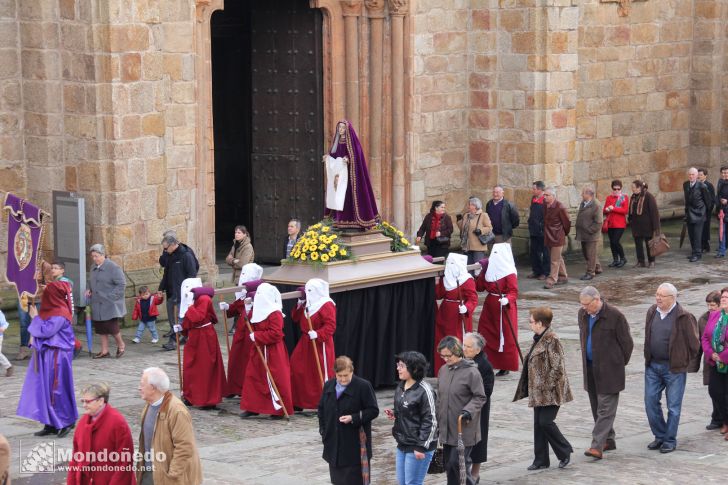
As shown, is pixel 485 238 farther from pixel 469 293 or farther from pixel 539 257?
pixel 469 293

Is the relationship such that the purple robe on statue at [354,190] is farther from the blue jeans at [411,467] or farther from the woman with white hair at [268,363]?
the blue jeans at [411,467]

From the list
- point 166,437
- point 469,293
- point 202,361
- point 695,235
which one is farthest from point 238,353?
point 695,235

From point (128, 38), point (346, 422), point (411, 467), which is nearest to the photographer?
point (346, 422)

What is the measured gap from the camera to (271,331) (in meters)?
15.3

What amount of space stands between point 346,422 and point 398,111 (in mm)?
11971

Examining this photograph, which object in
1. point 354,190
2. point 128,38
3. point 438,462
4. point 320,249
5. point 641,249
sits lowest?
point 438,462

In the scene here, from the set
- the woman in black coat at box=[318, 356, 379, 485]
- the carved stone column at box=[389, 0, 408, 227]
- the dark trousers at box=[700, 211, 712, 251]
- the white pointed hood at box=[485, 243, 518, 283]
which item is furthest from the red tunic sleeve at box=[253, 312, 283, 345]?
the dark trousers at box=[700, 211, 712, 251]

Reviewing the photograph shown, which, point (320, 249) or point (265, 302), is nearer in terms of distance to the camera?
point (265, 302)

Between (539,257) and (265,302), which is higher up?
(265,302)

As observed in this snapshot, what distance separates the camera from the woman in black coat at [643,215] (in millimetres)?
23984

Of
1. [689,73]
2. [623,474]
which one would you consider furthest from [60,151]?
[689,73]

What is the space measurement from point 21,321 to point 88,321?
2.59 feet

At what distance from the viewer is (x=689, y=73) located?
28.1 meters

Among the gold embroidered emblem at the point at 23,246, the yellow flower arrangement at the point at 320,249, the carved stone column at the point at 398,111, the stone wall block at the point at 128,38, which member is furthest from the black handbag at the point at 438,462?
the carved stone column at the point at 398,111
